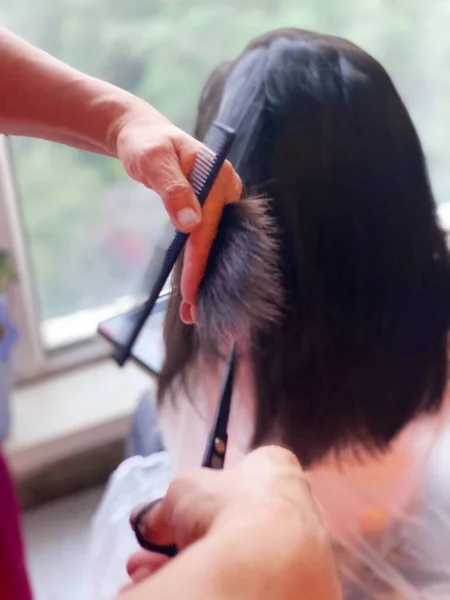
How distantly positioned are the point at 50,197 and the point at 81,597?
0.56 m

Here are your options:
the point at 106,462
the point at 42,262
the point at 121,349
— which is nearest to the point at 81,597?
the point at 106,462

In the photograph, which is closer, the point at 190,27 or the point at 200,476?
the point at 200,476

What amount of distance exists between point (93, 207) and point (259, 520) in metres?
0.83

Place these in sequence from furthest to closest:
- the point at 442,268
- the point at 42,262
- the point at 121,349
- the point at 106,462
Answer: the point at 106,462
the point at 42,262
the point at 442,268
the point at 121,349

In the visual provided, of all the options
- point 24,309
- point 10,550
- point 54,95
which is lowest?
point 24,309

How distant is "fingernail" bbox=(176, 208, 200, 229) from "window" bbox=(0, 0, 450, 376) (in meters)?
0.43

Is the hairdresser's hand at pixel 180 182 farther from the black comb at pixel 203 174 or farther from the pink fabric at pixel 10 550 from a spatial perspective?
the pink fabric at pixel 10 550

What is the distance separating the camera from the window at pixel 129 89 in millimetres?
958

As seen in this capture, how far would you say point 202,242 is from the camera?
0.44 metres

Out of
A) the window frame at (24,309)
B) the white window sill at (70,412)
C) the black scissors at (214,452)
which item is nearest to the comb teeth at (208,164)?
the black scissors at (214,452)

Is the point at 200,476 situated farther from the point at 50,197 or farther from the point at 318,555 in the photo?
the point at 50,197

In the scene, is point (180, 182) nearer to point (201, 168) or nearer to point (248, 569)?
point (201, 168)

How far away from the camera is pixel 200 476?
370 mm

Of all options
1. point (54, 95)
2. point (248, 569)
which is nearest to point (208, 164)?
point (54, 95)
